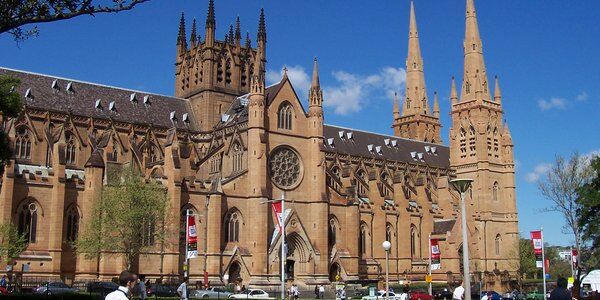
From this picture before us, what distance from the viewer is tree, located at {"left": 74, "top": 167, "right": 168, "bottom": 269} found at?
60.5 meters

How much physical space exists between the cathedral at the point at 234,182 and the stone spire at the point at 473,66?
10.9 m

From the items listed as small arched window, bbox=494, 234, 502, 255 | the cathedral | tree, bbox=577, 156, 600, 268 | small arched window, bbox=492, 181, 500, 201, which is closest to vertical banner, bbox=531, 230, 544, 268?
tree, bbox=577, 156, 600, 268

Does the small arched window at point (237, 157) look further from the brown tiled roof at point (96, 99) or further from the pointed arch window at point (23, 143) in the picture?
the pointed arch window at point (23, 143)

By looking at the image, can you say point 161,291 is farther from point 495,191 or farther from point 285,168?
point 495,191

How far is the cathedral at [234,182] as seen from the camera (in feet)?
217

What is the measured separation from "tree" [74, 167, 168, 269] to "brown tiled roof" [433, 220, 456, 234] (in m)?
45.1

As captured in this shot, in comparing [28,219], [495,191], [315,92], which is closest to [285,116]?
[315,92]

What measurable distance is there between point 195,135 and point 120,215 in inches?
1016

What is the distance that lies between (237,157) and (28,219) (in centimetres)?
2108

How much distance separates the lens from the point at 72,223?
6625cm

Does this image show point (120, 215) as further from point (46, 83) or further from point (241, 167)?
point (46, 83)

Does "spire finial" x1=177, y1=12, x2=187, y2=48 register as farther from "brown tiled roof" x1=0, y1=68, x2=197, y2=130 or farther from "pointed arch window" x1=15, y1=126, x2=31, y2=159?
"pointed arch window" x1=15, y1=126, x2=31, y2=159

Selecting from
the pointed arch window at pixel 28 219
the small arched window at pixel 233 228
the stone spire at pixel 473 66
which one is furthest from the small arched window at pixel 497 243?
the pointed arch window at pixel 28 219

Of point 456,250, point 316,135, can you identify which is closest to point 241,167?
point 316,135
